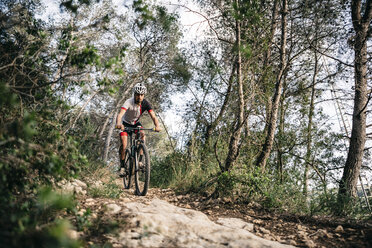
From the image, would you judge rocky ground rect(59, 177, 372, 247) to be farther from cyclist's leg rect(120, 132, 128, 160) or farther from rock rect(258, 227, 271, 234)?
cyclist's leg rect(120, 132, 128, 160)

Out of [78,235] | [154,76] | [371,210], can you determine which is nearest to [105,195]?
[78,235]

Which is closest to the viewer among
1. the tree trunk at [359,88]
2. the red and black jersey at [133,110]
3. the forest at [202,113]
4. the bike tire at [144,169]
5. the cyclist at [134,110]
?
the forest at [202,113]

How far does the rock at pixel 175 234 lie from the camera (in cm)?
239

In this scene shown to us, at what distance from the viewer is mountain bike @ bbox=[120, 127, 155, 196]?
4.88 m

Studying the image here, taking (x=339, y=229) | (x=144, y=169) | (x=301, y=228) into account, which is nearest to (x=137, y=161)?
(x=144, y=169)

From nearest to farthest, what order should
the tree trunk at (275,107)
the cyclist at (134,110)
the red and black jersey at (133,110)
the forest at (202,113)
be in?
the forest at (202,113) → the cyclist at (134,110) → the red and black jersey at (133,110) → the tree trunk at (275,107)

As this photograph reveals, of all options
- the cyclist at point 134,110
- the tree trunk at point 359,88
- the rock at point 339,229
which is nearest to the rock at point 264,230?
the rock at point 339,229

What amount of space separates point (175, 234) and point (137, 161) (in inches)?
109

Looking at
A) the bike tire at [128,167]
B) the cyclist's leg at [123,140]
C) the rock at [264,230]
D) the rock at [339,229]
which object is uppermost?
the cyclist's leg at [123,140]

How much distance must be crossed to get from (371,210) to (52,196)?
4.44 metres

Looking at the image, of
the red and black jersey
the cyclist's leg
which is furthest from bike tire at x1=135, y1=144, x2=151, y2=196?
the red and black jersey

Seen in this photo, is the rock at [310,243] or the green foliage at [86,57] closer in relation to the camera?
the green foliage at [86,57]

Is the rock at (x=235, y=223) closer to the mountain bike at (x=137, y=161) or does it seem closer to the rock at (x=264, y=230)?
the rock at (x=264, y=230)

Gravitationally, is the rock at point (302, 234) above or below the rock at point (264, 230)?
above
